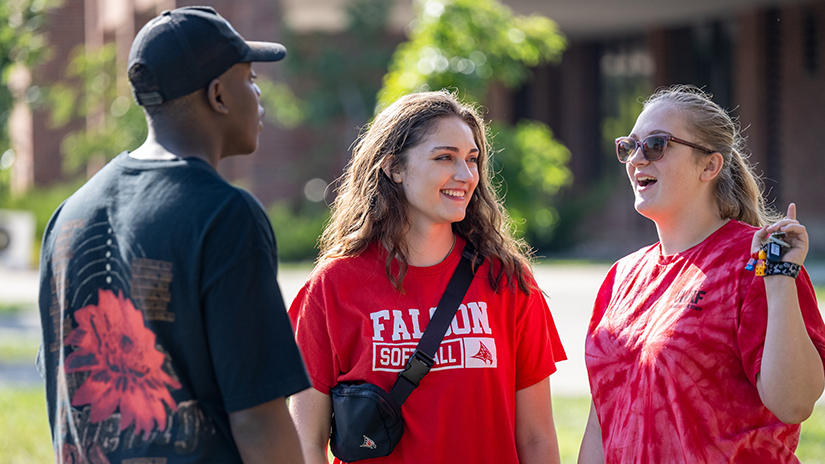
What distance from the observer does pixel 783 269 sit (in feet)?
7.82

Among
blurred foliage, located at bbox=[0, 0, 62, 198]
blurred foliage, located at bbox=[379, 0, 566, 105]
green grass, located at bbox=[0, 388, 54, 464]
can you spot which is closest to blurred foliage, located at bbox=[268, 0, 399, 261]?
blurred foliage, located at bbox=[0, 0, 62, 198]

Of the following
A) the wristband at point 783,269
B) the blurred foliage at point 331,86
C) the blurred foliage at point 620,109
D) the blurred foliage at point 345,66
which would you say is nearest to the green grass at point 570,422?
the wristband at point 783,269

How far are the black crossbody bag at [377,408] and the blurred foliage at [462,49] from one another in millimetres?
5739

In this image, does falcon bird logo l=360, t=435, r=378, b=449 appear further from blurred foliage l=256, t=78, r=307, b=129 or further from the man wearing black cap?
blurred foliage l=256, t=78, r=307, b=129

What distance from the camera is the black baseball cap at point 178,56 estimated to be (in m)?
1.99

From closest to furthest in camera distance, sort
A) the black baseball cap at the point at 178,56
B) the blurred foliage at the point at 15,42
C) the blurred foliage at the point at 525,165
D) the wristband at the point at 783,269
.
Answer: the black baseball cap at the point at 178,56 < the wristband at the point at 783,269 < the blurred foliage at the point at 15,42 < the blurred foliage at the point at 525,165

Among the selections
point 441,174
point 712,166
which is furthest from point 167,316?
point 712,166

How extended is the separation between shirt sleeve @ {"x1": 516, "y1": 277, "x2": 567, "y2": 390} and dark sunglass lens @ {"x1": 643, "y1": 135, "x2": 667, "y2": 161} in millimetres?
629

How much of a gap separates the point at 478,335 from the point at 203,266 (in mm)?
1212

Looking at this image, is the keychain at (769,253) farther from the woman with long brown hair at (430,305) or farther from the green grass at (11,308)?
the green grass at (11,308)

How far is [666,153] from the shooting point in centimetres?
278

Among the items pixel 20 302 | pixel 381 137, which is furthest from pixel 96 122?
pixel 381 137

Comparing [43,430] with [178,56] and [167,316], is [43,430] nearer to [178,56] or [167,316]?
[167,316]

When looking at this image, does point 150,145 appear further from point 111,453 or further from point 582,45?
point 582,45
